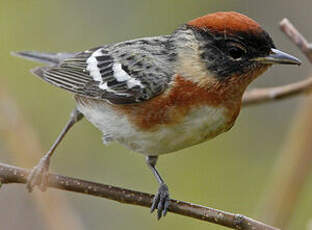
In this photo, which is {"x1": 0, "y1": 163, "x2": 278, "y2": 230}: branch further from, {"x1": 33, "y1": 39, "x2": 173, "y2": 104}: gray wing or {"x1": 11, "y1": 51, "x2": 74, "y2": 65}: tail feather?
{"x1": 11, "y1": 51, "x2": 74, "y2": 65}: tail feather

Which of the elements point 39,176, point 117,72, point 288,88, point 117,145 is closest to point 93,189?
point 39,176

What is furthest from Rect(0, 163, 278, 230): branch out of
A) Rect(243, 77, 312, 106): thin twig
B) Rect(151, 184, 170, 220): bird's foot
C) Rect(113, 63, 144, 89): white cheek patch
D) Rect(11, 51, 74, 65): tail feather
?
Rect(11, 51, 74, 65): tail feather

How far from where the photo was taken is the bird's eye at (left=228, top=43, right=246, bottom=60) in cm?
531

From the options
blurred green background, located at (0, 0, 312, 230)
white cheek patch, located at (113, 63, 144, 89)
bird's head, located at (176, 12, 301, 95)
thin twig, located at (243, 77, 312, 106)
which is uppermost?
bird's head, located at (176, 12, 301, 95)

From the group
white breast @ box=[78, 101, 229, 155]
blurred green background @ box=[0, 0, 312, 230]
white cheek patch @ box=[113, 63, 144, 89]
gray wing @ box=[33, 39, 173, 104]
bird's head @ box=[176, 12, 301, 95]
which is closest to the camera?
bird's head @ box=[176, 12, 301, 95]

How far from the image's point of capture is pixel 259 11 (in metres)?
9.91

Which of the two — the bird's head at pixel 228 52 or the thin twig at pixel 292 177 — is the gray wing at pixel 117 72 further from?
the thin twig at pixel 292 177

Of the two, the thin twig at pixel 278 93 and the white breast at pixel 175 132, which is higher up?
the thin twig at pixel 278 93

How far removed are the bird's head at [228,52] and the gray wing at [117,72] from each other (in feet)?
0.92

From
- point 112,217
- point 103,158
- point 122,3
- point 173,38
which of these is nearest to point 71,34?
point 122,3

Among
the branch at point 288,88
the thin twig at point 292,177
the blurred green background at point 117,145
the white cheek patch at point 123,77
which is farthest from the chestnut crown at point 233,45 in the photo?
the blurred green background at point 117,145

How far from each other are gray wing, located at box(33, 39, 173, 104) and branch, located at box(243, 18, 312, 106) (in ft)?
2.77

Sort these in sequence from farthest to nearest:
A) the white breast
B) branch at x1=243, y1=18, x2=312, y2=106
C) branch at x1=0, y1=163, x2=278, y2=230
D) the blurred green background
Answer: the blurred green background < the white breast < branch at x1=243, y1=18, x2=312, y2=106 < branch at x1=0, y1=163, x2=278, y2=230

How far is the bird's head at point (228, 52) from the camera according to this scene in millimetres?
5184
